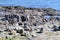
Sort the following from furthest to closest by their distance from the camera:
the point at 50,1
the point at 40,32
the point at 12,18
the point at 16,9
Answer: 1. the point at 50,1
2. the point at 16,9
3. the point at 12,18
4. the point at 40,32

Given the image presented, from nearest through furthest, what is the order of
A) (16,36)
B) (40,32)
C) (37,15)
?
(16,36)
(40,32)
(37,15)

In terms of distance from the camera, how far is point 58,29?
103ft

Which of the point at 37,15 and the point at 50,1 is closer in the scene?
the point at 37,15

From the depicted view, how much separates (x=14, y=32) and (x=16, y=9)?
12700 mm

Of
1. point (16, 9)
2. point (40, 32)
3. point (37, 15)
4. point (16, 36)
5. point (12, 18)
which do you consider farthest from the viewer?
point (16, 9)

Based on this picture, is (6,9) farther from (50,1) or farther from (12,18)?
(50,1)

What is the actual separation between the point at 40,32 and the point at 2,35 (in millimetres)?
3371

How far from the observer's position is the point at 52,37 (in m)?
28.8

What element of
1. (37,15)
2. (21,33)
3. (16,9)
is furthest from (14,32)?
(16,9)

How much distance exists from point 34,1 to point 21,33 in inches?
1032

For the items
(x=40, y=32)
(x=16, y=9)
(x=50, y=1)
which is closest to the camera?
(x=40, y=32)

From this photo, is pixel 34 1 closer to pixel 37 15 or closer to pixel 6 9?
pixel 6 9

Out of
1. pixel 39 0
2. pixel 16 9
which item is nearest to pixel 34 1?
pixel 39 0

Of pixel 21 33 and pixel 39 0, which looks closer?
pixel 21 33
